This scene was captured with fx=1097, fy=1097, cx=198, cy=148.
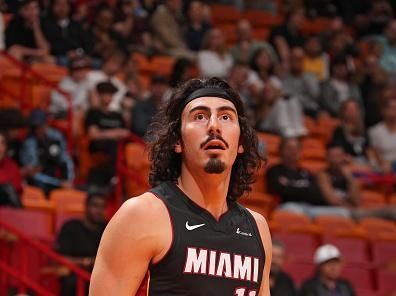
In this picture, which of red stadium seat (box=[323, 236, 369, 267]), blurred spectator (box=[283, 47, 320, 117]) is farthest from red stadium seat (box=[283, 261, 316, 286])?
blurred spectator (box=[283, 47, 320, 117])

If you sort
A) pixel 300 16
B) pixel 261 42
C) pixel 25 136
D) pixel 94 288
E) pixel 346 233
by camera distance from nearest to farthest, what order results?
pixel 94 288, pixel 25 136, pixel 346 233, pixel 261 42, pixel 300 16

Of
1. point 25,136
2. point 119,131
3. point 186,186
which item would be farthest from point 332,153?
point 186,186

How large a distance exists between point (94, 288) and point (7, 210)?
15.9ft

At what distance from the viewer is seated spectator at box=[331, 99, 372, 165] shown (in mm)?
12273

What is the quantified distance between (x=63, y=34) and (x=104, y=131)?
209 cm

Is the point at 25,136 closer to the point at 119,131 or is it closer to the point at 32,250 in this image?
the point at 119,131

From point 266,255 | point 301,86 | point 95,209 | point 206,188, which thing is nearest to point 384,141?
point 301,86

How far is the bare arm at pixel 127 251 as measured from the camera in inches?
147

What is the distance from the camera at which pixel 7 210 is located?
8.45 meters

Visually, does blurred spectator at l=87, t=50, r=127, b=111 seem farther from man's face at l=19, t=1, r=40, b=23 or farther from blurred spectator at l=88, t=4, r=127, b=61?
man's face at l=19, t=1, r=40, b=23

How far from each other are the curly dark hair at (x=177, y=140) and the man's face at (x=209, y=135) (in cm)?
5

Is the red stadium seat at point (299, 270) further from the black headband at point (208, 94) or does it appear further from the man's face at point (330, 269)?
the black headband at point (208, 94)

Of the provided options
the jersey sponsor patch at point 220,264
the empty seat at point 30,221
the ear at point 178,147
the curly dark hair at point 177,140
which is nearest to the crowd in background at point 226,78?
the empty seat at point 30,221

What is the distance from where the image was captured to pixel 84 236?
816 centimetres
